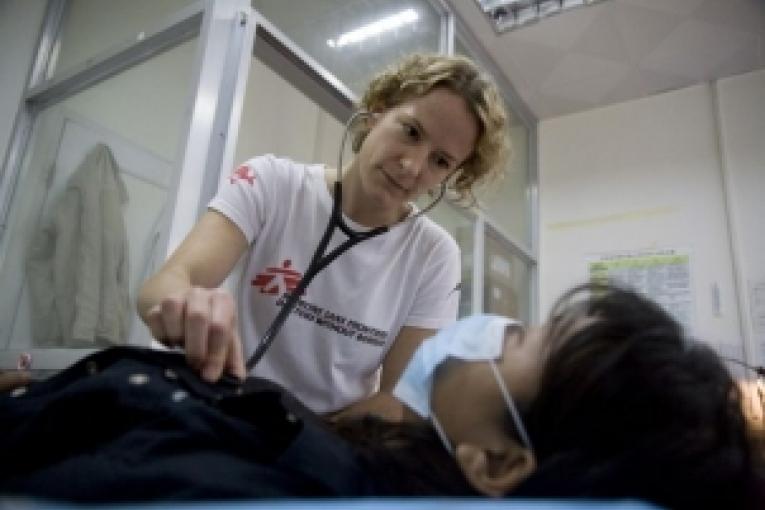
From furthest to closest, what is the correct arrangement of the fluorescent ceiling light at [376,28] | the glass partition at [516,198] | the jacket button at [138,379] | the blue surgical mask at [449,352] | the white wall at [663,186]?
the glass partition at [516,198] < the white wall at [663,186] < the fluorescent ceiling light at [376,28] < the blue surgical mask at [449,352] < the jacket button at [138,379]

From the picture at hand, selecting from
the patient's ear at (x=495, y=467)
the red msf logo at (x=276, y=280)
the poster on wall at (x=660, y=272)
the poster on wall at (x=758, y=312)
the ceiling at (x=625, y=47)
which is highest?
the ceiling at (x=625, y=47)

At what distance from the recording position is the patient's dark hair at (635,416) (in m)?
0.41

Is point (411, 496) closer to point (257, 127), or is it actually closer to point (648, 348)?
point (648, 348)

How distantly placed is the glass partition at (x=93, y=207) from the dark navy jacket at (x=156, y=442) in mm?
694

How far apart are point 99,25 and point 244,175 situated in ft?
3.90

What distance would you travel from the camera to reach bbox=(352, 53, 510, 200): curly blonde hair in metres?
0.98

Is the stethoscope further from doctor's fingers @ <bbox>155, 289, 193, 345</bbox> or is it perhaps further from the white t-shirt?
doctor's fingers @ <bbox>155, 289, 193, 345</bbox>

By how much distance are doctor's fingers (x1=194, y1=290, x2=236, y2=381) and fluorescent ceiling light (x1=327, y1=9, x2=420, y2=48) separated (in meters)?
1.28

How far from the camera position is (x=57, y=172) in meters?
1.61

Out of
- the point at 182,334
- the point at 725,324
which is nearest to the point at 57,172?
the point at 182,334

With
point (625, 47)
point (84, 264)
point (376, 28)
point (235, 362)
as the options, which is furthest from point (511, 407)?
point (625, 47)

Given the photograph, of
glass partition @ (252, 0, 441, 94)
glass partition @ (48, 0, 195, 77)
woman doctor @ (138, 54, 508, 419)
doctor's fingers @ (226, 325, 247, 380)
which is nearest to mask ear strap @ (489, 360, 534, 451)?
doctor's fingers @ (226, 325, 247, 380)

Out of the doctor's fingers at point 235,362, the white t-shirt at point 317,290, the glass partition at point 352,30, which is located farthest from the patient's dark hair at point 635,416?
the glass partition at point 352,30

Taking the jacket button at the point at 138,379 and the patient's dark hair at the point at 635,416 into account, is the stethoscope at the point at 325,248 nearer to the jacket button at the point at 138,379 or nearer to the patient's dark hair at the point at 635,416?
the jacket button at the point at 138,379
